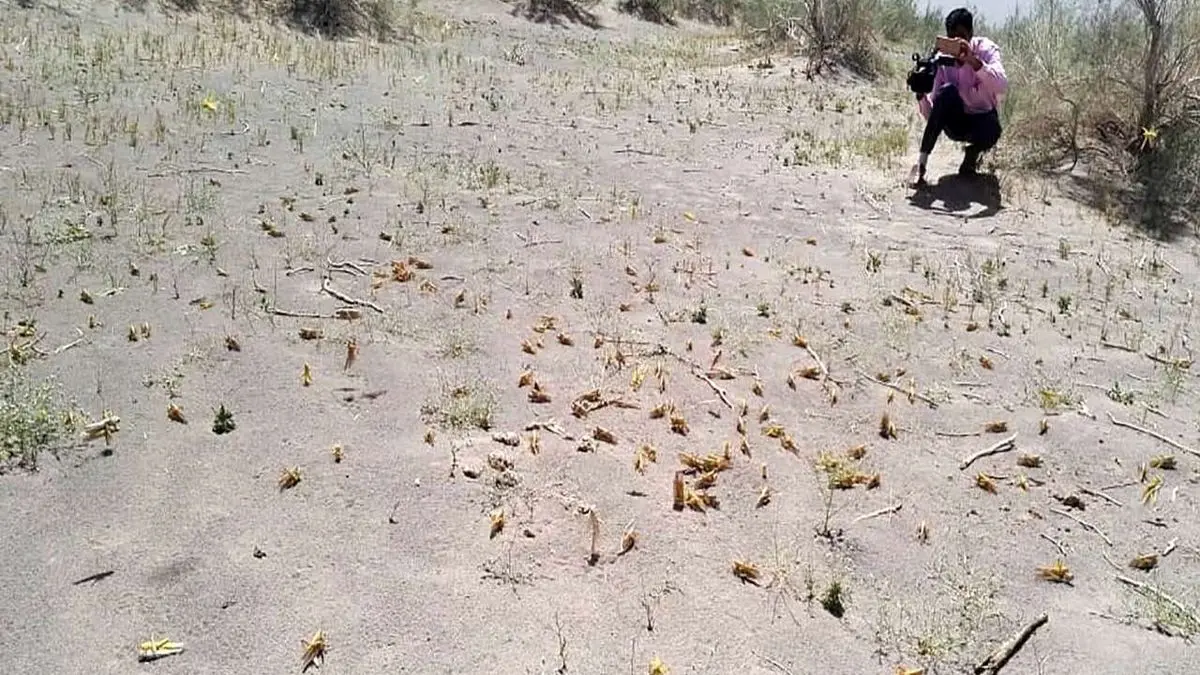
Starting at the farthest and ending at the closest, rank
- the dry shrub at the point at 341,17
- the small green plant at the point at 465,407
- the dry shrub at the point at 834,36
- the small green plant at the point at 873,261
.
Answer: the dry shrub at the point at 834,36, the dry shrub at the point at 341,17, the small green plant at the point at 873,261, the small green plant at the point at 465,407

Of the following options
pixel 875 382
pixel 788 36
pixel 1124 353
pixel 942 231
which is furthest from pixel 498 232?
pixel 788 36

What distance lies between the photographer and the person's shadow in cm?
690

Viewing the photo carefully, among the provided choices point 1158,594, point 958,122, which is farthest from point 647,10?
point 1158,594

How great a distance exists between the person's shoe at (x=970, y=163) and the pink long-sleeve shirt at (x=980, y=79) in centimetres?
37

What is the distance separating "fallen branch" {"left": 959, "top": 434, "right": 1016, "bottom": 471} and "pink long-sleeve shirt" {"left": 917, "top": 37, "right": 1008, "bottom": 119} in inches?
151

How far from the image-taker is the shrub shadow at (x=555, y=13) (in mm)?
16734

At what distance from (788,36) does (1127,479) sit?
10807 millimetres

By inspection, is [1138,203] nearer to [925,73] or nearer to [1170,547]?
[925,73]

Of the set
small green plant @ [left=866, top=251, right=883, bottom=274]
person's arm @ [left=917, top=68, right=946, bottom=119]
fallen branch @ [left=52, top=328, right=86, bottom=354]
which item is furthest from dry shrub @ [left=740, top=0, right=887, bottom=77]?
fallen branch @ [left=52, top=328, right=86, bottom=354]

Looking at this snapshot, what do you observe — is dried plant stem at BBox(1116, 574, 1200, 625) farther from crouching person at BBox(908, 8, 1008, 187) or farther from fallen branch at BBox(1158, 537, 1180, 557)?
crouching person at BBox(908, 8, 1008, 187)

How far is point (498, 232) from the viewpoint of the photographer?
19.0 feet

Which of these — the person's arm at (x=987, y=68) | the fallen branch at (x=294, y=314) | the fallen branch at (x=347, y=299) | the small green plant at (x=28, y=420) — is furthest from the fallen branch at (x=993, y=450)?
the person's arm at (x=987, y=68)

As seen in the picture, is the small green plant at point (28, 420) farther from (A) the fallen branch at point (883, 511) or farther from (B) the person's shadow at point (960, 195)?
(B) the person's shadow at point (960, 195)

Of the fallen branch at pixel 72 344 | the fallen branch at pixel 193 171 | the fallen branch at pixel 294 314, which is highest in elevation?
the fallen branch at pixel 193 171
